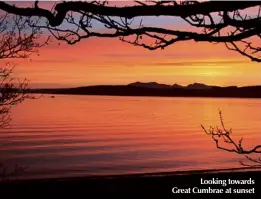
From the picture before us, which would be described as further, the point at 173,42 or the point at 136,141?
the point at 136,141

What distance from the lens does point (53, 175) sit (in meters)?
26.1

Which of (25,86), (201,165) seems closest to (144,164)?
(201,165)

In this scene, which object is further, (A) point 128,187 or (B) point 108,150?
(B) point 108,150

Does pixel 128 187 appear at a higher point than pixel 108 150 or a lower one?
higher

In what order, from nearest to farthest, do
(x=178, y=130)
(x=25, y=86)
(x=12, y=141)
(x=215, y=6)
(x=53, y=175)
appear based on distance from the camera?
(x=215, y=6) < (x=25, y=86) < (x=53, y=175) < (x=12, y=141) < (x=178, y=130)

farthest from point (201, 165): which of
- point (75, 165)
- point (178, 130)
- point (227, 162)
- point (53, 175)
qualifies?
point (178, 130)

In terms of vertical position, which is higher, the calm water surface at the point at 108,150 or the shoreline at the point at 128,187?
the shoreline at the point at 128,187

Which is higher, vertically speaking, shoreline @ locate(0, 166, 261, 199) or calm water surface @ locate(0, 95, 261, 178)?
shoreline @ locate(0, 166, 261, 199)

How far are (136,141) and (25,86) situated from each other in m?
A: 34.9

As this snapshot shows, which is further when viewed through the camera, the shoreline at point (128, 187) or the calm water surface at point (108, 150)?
the calm water surface at point (108, 150)

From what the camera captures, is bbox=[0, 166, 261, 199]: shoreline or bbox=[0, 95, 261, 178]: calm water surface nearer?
bbox=[0, 166, 261, 199]: shoreline

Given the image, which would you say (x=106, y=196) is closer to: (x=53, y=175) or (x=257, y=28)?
(x=53, y=175)

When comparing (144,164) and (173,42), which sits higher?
(173,42)

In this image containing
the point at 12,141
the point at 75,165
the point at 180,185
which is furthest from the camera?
the point at 12,141
